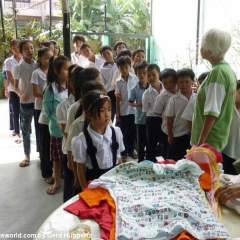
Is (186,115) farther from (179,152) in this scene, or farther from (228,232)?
(228,232)

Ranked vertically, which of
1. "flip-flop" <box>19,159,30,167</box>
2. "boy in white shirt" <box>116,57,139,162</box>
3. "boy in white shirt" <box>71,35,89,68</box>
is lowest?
"flip-flop" <box>19,159,30,167</box>

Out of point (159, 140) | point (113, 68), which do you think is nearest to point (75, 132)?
point (159, 140)

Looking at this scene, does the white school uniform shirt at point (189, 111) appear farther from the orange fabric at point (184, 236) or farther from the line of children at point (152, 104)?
the orange fabric at point (184, 236)

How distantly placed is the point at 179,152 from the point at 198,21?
168 inches

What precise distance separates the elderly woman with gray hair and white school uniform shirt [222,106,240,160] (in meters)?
0.16

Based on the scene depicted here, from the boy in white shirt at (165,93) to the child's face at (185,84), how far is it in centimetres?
14

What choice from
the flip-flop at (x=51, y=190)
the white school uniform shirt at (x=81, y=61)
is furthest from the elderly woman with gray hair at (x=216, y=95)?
the white school uniform shirt at (x=81, y=61)

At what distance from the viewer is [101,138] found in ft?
5.38

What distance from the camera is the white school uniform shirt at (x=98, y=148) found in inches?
62.5

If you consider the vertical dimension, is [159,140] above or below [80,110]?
below

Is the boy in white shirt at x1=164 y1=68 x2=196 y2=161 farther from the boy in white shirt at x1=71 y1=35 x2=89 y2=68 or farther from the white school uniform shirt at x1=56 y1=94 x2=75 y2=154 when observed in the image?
the boy in white shirt at x1=71 y1=35 x2=89 y2=68

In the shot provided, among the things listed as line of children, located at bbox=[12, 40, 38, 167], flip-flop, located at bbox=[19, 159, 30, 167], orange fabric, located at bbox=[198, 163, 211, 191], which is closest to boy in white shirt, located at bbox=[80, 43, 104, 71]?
line of children, located at bbox=[12, 40, 38, 167]

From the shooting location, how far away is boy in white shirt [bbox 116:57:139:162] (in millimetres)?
3371

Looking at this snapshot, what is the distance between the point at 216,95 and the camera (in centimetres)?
181
